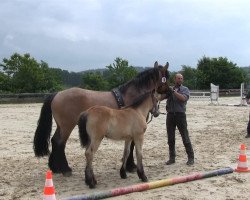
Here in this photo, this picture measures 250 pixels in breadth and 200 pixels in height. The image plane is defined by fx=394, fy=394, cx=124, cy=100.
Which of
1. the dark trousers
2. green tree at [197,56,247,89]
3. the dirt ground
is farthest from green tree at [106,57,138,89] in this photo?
the dark trousers

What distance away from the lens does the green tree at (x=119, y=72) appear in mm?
48375

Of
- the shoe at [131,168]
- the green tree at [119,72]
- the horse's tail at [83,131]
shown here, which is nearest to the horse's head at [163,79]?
the shoe at [131,168]

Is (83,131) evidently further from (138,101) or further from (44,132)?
(44,132)

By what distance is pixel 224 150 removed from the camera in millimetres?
9594

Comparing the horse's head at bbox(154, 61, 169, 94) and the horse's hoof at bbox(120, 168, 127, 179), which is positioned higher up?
the horse's head at bbox(154, 61, 169, 94)

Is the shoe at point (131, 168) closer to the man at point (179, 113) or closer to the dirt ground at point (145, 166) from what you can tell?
the dirt ground at point (145, 166)

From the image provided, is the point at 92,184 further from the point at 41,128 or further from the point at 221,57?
the point at 221,57

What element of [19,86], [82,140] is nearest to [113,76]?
[19,86]

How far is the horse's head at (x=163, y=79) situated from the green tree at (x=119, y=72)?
40.2m

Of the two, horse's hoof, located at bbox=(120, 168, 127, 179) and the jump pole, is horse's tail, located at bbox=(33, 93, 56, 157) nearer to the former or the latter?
horse's hoof, located at bbox=(120, 168, 127, 179)

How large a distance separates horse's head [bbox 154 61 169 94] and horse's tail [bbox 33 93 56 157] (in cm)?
214

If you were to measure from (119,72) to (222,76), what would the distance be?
13.4 metres

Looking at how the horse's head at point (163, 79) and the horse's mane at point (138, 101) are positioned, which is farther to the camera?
the horse's head at point (163, 79)

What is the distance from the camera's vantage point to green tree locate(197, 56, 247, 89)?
5088cm
